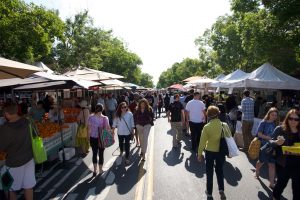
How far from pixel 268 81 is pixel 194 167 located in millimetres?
5897

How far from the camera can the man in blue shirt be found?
10820 millimetres

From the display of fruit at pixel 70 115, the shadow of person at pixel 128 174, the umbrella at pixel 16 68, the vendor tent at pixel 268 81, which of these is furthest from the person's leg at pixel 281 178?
the display of fruit at pixel 70 115

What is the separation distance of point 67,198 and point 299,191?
4.22 m

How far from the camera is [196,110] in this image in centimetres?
1066

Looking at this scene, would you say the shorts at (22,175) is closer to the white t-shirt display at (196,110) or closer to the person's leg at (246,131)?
the white t-shirt display at (196,110)

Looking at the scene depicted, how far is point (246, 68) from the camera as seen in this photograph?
117ft

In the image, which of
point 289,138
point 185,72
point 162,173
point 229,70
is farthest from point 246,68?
point 185,72

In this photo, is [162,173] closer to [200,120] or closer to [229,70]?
[200,120]

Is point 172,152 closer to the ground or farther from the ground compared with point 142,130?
closer to the ground

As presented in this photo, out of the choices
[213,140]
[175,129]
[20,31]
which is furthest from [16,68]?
[20,31]

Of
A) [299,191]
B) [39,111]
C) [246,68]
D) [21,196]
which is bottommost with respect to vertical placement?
[21,196]

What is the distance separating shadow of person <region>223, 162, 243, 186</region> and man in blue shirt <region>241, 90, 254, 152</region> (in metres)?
1.95

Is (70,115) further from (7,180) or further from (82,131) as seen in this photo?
(7,180)

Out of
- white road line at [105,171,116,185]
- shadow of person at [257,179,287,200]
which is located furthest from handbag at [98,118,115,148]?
shadow of person at [257,179,287,200]
